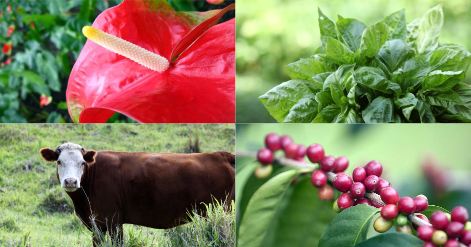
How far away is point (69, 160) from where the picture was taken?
13.4 inches

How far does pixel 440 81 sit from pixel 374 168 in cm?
8

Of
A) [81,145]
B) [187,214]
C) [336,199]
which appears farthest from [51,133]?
[336,199]

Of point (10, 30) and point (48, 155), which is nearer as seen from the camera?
point (48, 155)

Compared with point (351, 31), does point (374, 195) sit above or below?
below

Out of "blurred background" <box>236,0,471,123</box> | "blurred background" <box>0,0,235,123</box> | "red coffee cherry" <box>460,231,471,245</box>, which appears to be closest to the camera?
"red coffee cherry" <box>460,231,471,245</box>

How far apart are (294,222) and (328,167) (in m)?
0.05

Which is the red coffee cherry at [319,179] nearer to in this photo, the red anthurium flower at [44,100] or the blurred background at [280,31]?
the red anthurium flower at [44,100]

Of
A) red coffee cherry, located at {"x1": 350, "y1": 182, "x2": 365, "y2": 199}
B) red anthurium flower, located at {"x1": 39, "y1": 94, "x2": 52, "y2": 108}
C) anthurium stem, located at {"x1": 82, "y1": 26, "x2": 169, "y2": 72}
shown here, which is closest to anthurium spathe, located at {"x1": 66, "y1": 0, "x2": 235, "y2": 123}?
anthurium stem, located at {"x1": 82, "y1": 26, "x2": 169, "y2": 72}

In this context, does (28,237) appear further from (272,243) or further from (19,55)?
(19,55)

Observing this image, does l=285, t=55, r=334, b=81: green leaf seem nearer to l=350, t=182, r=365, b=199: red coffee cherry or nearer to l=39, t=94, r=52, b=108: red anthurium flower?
l=350, t=182, r=365, b=199: red coffee cherry

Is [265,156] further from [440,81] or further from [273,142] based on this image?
[440,81]

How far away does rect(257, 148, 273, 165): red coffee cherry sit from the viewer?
0.29 m

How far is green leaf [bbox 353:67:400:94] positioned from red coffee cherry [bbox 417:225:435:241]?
0.10 m

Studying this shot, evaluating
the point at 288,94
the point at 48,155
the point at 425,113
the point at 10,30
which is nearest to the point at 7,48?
the point at 10,30
